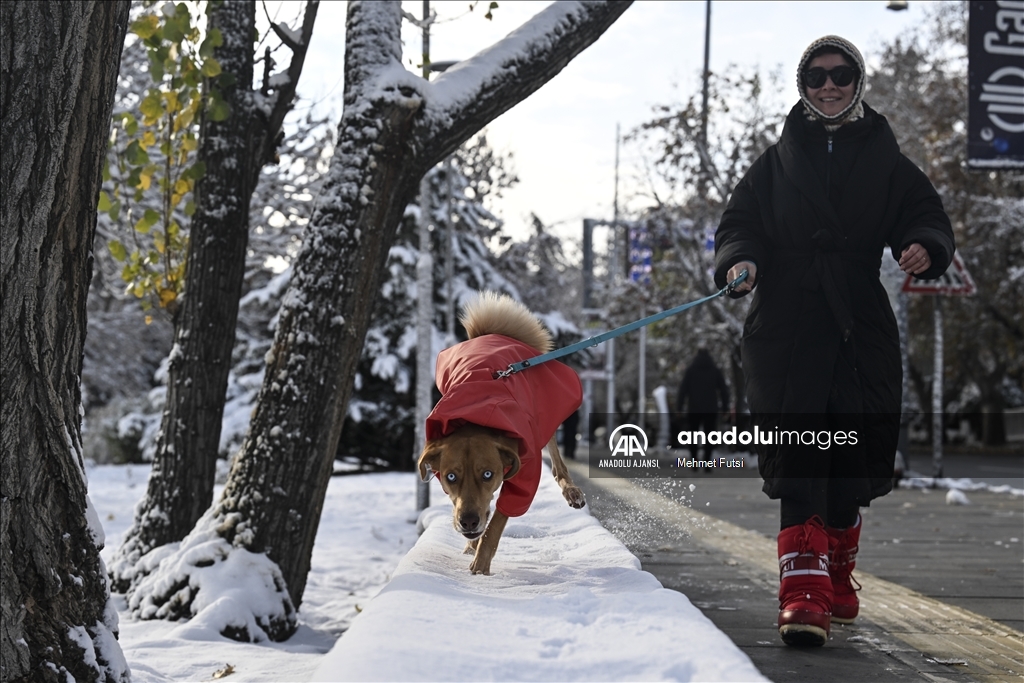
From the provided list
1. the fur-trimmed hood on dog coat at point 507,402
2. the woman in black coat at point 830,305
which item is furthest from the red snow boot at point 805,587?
the fur-trimmed hood on dog coat at point 507,402

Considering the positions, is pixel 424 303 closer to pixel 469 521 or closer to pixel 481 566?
pixel 481 566

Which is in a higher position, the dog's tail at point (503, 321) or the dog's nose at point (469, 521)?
the dog's tail at point (503, 321)

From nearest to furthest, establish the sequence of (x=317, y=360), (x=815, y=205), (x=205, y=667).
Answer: (x=815, y=205) < (x=205, y=667) < (x=317, y=360)

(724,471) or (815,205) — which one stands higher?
(815,205)

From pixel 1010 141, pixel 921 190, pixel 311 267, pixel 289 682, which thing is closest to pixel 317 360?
pixel 311 267

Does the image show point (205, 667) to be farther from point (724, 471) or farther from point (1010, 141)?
point (1010, 141)

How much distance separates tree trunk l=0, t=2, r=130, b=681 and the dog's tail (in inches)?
66.6

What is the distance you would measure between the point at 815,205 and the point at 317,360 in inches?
100

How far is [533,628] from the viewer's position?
8.77ft

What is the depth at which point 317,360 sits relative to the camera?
5184 millimetres

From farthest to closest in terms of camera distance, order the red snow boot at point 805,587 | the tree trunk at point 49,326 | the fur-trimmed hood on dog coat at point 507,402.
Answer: the red snow boot at point 805,587, the fur-trimmed hood on dog coat at point 507,402, the tree trunk at point 49,326

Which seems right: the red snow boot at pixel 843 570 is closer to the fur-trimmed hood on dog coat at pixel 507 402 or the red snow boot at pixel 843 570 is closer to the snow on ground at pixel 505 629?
the snow on ground at pixel 505 629

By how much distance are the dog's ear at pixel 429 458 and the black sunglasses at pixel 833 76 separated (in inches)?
82.7

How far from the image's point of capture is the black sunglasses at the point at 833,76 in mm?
4043
